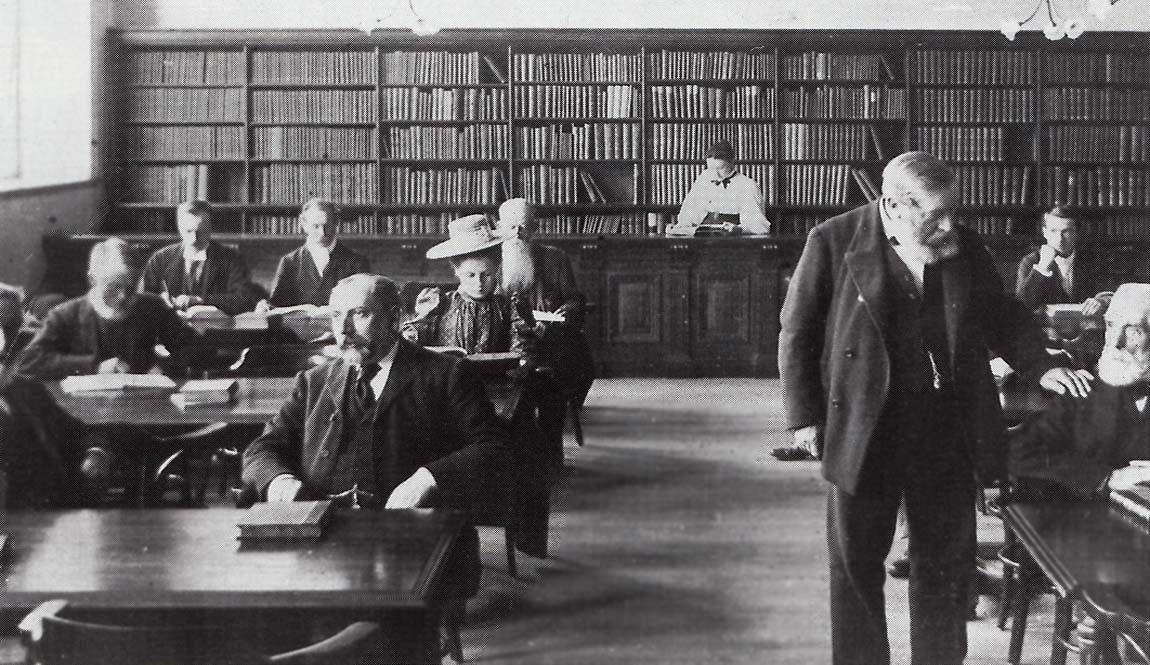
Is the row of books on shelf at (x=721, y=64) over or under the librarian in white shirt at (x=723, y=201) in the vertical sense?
over

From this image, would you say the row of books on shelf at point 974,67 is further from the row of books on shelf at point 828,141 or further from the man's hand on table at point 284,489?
the man's hand on table at point 284,489

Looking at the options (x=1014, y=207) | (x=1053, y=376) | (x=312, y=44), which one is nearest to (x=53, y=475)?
(x=1053, y=376)

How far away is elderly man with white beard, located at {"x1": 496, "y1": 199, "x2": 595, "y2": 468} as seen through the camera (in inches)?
257

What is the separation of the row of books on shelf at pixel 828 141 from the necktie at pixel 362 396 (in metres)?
6.91

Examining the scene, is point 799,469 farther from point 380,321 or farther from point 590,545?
point 380,321

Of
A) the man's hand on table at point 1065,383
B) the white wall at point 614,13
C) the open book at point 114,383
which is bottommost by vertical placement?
the open book at point 114,383

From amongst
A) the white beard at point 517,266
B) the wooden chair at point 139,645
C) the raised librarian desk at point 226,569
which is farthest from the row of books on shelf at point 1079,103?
the wooden chair at point 139,645

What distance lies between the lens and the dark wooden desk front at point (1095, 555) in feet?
7.37

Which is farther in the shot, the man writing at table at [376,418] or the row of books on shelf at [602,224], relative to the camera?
the row of books on shelf at [602,224]

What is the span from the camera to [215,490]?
596 centimetres

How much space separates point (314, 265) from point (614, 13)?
4.11 metres

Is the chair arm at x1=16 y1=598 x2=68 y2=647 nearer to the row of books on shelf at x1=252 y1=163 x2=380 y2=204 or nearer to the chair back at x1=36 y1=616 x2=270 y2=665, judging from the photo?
the chair back at x1=36 y1=616 x2=270 y2=665

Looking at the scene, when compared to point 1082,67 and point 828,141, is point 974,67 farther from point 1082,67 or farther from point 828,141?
point 828,141

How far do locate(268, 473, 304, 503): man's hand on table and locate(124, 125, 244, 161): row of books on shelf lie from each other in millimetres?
7214
